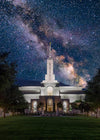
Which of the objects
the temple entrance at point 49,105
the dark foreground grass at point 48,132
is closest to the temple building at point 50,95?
the temple entrance at point 49,105

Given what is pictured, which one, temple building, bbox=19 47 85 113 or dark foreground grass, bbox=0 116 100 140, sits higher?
temple building, bbox=19 47 85 113

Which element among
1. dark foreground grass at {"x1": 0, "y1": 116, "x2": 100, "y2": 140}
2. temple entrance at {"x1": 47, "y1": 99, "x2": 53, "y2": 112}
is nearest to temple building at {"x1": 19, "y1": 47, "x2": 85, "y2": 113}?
temple entrance at {"x1": 47, "y1": 99, "x2": 53, "y2": 112}

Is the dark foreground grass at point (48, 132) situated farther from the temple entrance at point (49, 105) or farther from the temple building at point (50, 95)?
the temple entrance at point (49, 105)

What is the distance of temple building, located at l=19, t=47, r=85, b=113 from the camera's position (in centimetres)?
10041

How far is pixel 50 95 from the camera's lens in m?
109

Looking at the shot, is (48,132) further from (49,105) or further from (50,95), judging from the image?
(50,95)

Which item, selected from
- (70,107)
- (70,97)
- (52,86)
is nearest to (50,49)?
(52,86)

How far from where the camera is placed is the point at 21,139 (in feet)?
42.2

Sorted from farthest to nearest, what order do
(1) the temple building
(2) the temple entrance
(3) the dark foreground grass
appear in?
(2) the temple entrance → (1) the temple building → (3) the dark foreground grass

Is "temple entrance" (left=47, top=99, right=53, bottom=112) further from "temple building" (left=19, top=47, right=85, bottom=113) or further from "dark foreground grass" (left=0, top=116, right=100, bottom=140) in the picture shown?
"dark foreground grass" (left=0, top=116, right=100, bottom=140)

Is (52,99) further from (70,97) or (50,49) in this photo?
(50,49)

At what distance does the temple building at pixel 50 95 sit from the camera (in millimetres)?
100406

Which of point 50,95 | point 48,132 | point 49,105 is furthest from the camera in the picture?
point 50,95

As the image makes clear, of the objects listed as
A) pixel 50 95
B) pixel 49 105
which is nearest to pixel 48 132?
pixel 49 105
